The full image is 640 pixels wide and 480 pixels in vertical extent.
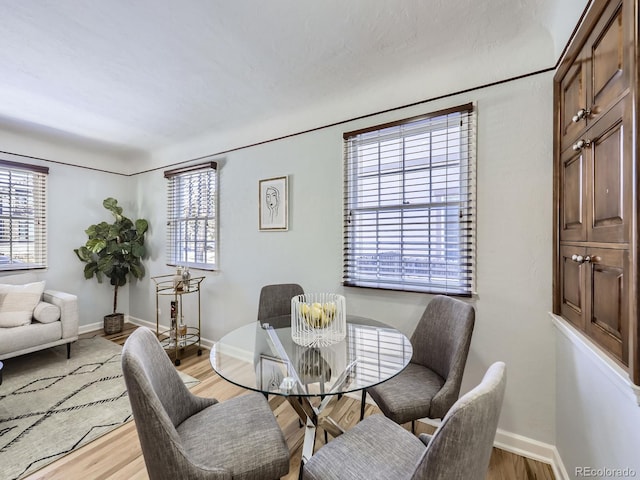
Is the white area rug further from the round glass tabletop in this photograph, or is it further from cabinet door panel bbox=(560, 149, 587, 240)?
cabinet door panel bbox=(560, 149, 587, 240)

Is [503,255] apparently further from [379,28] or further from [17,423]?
[17,423]

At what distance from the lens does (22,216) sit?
344cm

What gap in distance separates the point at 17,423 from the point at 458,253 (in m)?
3.40

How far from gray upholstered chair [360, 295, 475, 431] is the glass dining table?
19 cm

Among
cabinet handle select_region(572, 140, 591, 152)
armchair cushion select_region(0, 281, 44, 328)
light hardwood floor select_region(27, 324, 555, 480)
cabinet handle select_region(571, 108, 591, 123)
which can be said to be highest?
cabinet handle select_region(571, 108, 591, 123)

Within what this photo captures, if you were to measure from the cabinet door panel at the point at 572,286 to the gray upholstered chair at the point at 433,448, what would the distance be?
0.79 meters

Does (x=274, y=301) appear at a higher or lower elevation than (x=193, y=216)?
lower

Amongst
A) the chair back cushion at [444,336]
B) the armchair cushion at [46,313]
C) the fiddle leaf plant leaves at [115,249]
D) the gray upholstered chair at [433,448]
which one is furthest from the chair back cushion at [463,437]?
the fiddle leaf plant leaves at [115,249]

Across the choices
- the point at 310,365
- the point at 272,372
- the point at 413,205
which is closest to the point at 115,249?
the point at 272,372

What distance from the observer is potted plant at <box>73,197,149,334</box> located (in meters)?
3.78

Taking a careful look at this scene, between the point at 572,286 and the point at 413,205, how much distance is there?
1.04 m

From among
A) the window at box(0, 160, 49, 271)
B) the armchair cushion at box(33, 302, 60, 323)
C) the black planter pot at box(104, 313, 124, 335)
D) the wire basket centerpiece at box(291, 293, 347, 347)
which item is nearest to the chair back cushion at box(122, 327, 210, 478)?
the wire basket centerpiece at box(291, 293, 347, 347)

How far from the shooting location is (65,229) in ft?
12.4

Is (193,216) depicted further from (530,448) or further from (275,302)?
(530,448)
